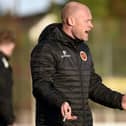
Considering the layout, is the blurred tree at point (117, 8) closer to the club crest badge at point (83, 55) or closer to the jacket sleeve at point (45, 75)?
the club crest badge at point (83, 55)

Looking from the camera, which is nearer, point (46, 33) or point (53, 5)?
point (46, 33)

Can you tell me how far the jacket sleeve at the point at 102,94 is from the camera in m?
7.24

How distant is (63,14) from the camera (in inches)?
277

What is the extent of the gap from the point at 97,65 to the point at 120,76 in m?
1.09

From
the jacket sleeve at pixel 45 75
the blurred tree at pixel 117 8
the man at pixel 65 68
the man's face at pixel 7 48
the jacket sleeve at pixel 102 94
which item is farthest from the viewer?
the blurred tree at pixel 117 8

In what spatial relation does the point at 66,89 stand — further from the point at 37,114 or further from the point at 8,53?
the point at 8,53

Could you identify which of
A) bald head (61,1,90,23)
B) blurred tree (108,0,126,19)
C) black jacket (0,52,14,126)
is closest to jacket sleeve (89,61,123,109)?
bald head (61,1,90,23)

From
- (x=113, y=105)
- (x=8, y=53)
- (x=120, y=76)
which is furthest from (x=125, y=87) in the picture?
(x=113, y=105)

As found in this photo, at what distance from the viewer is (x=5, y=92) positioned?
9.80 m

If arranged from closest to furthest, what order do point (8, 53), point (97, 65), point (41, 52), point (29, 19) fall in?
1. point (41, 52)
2. point (8, 53)
3. point (97, 65)
4. point (29, 19)

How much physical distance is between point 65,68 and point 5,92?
300cm

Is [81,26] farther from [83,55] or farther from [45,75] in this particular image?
[45,75]

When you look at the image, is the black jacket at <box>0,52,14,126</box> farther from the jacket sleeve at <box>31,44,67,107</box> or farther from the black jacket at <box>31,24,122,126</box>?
the jacket sleeve at <box>31,44,67,107</box>

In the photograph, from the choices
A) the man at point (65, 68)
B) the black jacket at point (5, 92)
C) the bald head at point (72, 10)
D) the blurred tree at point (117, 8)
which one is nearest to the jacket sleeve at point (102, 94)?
the man at point (65, 68)
